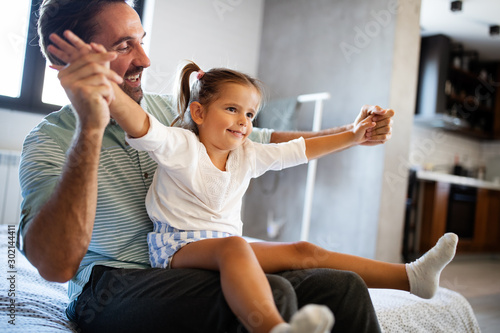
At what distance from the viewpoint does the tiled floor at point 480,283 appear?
212cm

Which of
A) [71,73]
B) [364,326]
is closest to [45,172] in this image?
[71,73]

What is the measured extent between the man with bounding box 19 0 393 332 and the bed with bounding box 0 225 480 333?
0.07 m

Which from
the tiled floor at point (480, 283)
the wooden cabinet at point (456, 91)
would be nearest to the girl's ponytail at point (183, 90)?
the tiled floor at point (480, 283)

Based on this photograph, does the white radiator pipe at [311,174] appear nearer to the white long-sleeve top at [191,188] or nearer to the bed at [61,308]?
the bed at [61,308]

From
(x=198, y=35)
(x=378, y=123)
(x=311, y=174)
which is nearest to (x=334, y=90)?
(x=311, y=174)

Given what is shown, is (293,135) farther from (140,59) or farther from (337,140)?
(140,59)

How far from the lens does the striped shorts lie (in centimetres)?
89

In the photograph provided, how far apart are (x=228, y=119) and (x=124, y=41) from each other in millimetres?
358

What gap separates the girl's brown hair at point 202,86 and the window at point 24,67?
121 centimetres

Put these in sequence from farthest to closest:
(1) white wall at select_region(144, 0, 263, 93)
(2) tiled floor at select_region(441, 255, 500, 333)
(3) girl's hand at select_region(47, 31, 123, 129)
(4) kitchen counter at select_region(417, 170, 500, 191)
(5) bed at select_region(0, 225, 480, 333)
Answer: (4) kitchen counter at select_region(417, 170, 500, 191) → (1) white wall at select_region(144, 0, 263, 93) → (2) tiled floor at select_region(441, 255, 500, 333) → (5) bed at select_region(0, 225, 480, 333) → (3) girl's hand at select_region(47, 31, 123, 129)

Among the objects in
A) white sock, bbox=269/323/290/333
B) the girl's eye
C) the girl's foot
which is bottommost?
white sock, bbox=269/323/290/333

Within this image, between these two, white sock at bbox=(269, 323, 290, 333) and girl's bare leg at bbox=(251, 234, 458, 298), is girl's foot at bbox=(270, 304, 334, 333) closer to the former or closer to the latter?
white sock at bbox=(269, 323, 290, 333)

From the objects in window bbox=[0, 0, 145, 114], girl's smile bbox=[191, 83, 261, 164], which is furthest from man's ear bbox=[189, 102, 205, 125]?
window bbox=[0, 0, 145, 114]

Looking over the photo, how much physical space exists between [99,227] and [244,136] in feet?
1.26
